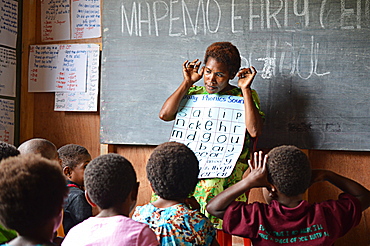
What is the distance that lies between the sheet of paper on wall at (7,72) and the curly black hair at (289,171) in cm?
277

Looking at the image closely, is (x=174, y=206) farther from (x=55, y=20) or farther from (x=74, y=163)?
(x=55, y=20)

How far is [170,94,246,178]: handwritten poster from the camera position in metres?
2.69

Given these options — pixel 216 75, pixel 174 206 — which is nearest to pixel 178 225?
pixel 174 206

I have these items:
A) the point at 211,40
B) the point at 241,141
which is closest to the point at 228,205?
the point at 241,141

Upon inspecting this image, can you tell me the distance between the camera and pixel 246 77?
2721mm

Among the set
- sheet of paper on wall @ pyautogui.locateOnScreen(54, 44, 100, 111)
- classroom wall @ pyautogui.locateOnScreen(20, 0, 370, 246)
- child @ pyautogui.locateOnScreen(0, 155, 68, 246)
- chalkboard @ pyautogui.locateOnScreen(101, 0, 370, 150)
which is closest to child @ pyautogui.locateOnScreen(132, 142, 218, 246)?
child @ pyautogui.locateOnScreen(0, 155, 68, 246)

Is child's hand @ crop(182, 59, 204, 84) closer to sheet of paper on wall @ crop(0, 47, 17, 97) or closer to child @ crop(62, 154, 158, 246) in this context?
child @ crop(62, 154, 158, 246)

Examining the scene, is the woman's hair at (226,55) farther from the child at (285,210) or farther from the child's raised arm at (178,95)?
the child at (285,210)

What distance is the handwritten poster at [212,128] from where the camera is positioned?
269 cm

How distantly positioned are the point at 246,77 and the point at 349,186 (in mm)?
982

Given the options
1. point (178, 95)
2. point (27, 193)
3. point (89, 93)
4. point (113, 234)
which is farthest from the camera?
point (89, 93)

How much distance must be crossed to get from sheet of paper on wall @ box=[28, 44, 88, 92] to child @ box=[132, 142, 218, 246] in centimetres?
232

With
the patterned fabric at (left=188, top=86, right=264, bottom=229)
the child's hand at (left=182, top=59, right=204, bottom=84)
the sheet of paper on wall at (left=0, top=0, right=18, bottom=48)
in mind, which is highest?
the sheet of paper on wall at (left=0, top=0, right=18, bottom=48)

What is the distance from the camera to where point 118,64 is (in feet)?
11.7
